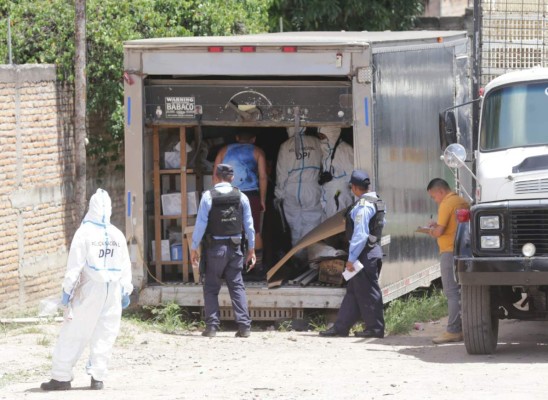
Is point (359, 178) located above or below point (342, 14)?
below

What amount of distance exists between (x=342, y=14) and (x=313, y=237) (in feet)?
34.3

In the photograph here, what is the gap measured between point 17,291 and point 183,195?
7.11ft

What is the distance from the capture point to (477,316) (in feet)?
34.4

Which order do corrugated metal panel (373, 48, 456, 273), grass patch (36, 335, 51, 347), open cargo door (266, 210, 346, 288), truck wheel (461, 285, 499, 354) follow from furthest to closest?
open cargo door (266, 210, 346, 288)
corrugated metal panel (373, 48, 456, 273)
grass patch (36, 335, 51, 347)
truck wheel (461, 285, 499, 354)

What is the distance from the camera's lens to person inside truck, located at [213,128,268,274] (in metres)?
13.3

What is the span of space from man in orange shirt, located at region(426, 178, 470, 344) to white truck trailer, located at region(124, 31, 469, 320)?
2.30ft

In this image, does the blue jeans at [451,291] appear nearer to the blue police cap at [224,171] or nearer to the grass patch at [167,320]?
the blue police cap at [224,171]

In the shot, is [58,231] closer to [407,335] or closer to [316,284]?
[316,284]

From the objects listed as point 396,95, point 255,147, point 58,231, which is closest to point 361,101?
point 396,95

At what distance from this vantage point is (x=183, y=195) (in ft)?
43.4

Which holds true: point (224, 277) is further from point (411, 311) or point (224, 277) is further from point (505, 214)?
point (505, 214)

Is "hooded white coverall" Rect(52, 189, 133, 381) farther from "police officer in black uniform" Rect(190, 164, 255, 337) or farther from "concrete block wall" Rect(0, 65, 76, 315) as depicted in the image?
→ "concrete block wall" Rect(0, 65, 76, 315)

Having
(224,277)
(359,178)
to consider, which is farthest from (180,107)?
(359,178)

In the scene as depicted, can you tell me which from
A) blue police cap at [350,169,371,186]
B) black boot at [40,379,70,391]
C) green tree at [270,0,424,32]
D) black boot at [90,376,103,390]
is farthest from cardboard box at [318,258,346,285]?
green tree at [270,0,424,32]
